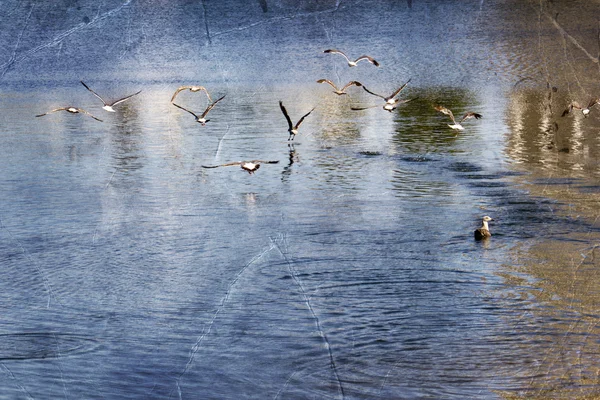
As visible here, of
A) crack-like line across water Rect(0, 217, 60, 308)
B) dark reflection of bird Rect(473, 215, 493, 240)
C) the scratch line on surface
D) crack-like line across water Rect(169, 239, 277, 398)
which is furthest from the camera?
dark reflection of bird Rect(473, 215, 493, 240)

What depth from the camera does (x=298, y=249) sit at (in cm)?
1531

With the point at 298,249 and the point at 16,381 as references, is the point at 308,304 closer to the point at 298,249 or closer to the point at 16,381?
the point at 298,249

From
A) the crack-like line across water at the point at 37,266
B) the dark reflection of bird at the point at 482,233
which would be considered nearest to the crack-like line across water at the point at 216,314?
the crack-like line across water at the point at 37,266

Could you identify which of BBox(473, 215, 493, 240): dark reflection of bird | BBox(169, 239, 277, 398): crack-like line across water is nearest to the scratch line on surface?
BBox(169, 239, 277, 398): crack-like line across water

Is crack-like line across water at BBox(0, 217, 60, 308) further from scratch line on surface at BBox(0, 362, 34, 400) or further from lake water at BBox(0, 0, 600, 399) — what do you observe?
scratch line on surface at BBox(0, 362, 34, 400)

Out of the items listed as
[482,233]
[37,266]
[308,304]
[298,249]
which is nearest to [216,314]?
[308,304]

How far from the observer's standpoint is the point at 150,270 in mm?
14336

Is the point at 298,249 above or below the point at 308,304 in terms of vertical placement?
above

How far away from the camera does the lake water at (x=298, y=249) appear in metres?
10.6

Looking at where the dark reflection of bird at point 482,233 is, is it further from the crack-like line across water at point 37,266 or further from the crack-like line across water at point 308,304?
the crack-like line across water at point 37,266

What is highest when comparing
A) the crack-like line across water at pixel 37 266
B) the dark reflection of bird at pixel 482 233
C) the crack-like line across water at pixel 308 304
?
the crack-like line across water at pixel 37 266

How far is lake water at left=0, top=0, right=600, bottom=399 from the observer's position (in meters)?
10.6

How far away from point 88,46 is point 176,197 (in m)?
31.9

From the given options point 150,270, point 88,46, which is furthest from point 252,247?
point 88,46
